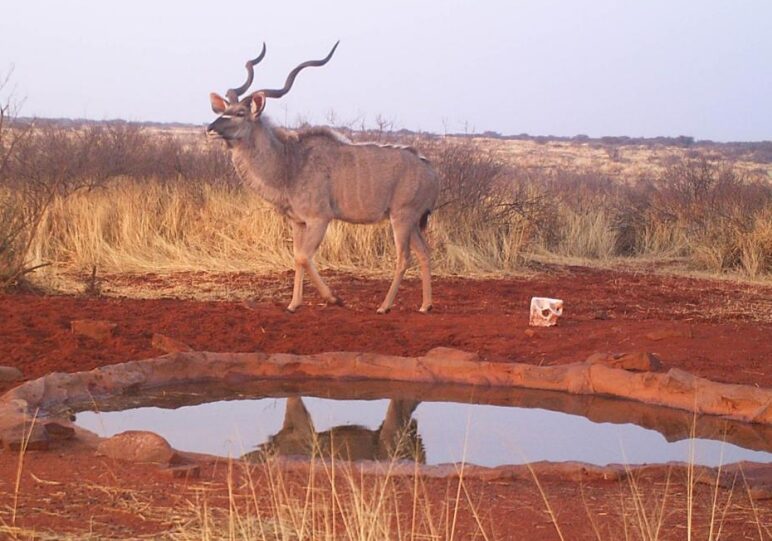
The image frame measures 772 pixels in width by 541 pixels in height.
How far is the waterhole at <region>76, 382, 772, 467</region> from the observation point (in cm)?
680

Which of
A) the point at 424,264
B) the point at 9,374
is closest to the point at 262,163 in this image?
the point at 424,264

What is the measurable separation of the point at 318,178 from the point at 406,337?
8.35ft

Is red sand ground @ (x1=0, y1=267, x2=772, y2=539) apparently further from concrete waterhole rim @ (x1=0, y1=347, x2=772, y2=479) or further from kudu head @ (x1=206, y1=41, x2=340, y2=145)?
kudu head @ (x1=206, y1=41, x2=340, y2=145)

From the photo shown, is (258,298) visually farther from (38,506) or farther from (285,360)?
(38,506)

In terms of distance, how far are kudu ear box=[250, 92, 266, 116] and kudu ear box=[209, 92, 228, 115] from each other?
0.31 metres

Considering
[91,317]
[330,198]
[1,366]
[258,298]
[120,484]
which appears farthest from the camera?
[258,298]

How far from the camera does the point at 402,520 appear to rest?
198 inches

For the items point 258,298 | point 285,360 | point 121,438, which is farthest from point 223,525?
point 258,298

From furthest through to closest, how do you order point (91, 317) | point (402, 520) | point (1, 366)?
point (91, 317) → point (1, 366) → point (402, 520)

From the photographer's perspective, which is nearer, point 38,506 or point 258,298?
point 38,506

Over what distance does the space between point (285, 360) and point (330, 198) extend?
3.51 m

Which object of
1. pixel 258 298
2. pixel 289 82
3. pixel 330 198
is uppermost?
pixel 289 82

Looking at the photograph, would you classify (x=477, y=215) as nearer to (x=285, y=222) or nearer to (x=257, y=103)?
(x=285, y=222)

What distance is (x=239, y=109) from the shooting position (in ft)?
37.9
